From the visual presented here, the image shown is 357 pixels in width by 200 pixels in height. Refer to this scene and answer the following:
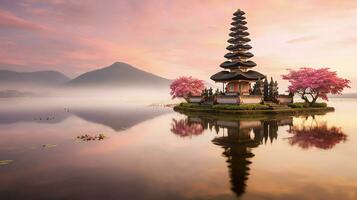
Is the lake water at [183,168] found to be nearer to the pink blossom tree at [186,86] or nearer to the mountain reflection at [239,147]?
the mountain reflection at [239,147]

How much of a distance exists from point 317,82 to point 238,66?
1516 cm

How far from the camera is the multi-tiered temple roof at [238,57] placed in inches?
2296

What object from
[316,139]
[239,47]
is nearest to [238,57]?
[239,47]

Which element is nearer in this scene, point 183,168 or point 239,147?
point 183,168

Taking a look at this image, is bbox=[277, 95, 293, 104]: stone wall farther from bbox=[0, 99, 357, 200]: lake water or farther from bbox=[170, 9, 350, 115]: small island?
bbox=[0, 99, 357, 200]: lake water

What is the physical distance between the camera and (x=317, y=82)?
2261 inches

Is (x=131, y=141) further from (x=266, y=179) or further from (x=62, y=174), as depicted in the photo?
(x=266, y=179)

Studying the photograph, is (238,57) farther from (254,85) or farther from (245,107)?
(245,107)

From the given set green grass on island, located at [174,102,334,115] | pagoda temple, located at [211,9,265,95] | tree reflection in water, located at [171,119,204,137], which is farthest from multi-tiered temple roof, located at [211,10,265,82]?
tree reflection in water, located at [171,119,204,137]

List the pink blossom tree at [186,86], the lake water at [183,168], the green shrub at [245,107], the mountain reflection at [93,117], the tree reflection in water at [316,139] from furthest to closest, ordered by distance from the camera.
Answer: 1. the pink blossom tree at [186,86]
2. the green shrub at [245,107]
3. the mountain reflection at [93,117]
4. the tree reflection in water at [316,139]
5. the lake water at [183,168]

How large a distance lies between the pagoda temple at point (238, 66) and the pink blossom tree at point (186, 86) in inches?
562

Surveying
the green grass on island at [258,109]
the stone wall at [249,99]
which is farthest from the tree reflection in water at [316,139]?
the stone wall at [249,99]

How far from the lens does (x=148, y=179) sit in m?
12.7

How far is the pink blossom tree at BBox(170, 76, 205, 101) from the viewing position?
247 feet
